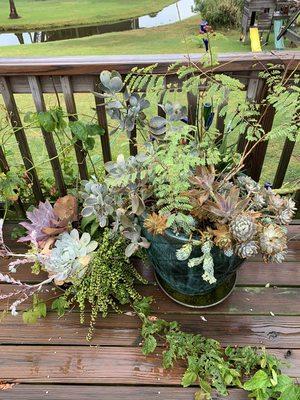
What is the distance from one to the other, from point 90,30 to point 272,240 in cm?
1575

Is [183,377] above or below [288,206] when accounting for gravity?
below

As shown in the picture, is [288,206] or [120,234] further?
[120,234]

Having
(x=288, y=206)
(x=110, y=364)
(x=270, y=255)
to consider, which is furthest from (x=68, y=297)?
(x=288, y=206)

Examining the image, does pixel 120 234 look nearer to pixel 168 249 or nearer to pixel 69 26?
pixel 168 249

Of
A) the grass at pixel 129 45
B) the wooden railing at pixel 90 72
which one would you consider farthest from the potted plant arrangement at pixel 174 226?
the grass at pixel 129 45

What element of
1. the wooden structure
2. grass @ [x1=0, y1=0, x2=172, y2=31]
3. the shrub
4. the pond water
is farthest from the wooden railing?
grass @ [x1=0, y1=0, x2=172, y2=31]

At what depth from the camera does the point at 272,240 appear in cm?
127

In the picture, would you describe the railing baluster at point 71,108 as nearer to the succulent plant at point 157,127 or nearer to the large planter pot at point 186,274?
the succulent plant at point 157,127

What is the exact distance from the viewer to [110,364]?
1.47 m

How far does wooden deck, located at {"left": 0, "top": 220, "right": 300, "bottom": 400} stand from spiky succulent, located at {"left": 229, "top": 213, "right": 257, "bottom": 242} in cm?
55

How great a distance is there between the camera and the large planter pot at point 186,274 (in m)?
1.42

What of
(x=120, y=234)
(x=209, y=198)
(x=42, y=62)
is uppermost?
(x=42, y=62)

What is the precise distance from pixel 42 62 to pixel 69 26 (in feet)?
50.5

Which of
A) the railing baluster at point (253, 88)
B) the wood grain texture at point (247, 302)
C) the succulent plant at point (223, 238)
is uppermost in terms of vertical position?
the railing baluster at point (253, 88)
